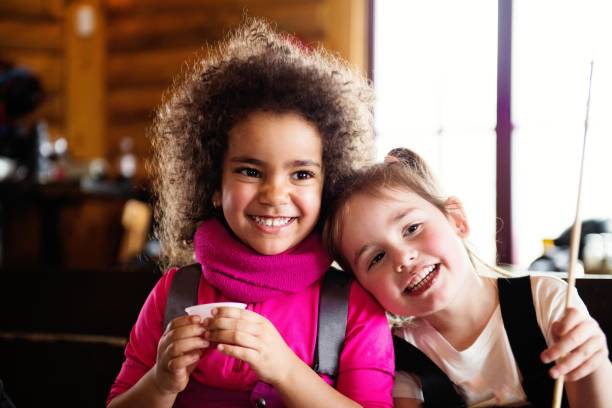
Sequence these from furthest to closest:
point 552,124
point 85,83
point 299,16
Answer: point 85,83 → point 299,16 → point 552,124

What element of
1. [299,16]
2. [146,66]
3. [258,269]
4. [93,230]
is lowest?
[93,230]

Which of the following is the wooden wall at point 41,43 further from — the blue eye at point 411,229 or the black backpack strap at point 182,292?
the blue eye at point 411,229

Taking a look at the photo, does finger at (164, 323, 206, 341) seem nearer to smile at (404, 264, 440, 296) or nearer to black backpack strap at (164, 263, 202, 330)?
black backpack strap at (164, 263, 202, 330)

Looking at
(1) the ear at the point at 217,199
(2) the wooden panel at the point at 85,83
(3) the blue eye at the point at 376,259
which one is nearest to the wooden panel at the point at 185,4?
(2) the wooden panel at the point at 85,83

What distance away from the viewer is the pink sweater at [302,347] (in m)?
1.22

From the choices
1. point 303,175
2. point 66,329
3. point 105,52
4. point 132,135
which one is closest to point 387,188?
point 303,175

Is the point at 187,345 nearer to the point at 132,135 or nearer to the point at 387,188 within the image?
the point at 387,188

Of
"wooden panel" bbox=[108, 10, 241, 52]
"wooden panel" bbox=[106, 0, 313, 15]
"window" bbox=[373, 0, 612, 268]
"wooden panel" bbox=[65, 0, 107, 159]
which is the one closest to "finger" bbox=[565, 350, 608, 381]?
"window" bbox=[373, 0, 612, 268]

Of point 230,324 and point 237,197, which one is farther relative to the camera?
point 237,197

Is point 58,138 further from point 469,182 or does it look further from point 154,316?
point 154,316

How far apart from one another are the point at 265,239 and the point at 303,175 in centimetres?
14

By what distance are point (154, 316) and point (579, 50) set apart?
3.58m

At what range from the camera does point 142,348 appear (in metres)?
1.29

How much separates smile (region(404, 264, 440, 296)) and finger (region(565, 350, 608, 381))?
0.27 metres
